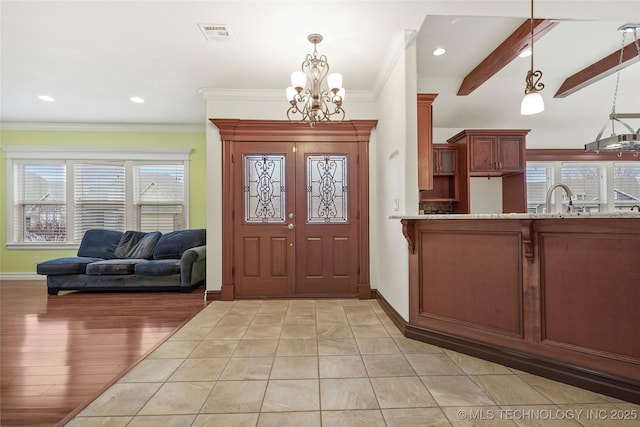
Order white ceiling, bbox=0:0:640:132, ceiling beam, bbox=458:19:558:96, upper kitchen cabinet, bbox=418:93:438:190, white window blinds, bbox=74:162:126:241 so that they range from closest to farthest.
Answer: white ceiling, bbox=0:0:640:132, ceiling beam, bbox=458:19:558:96, upper kitchen cabinet, bbox=418:93:438:190, white window blinds, bbox=74:162:126:241

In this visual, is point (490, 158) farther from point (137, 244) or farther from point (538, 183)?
point (137, 244)

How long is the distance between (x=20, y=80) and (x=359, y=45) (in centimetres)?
431

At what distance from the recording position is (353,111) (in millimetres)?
4070

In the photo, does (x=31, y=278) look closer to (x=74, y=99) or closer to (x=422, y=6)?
(x=74, y=99)

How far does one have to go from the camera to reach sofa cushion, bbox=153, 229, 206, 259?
15.8 feet

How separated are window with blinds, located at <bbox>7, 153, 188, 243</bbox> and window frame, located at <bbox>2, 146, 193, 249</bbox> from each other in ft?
0.06

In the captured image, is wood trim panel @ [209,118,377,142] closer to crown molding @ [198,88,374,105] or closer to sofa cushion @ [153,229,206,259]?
crown molding @ [198,88,374,105]

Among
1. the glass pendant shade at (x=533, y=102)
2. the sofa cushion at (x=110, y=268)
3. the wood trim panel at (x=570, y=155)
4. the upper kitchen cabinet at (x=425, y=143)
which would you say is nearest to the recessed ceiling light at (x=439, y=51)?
the upper kitchen cabinet at (x=425, y=143)

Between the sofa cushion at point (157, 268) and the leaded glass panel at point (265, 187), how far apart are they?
154 centimetres

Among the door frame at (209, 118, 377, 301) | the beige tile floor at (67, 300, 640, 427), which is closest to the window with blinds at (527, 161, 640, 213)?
the door frame at (209, 118, 377, 301)

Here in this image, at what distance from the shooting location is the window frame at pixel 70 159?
538cm

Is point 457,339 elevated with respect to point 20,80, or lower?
lower

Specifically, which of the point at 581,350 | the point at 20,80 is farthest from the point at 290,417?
the point at 20,80

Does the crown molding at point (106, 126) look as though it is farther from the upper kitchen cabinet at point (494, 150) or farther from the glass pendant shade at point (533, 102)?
the glass pendant shade at point (533, 102)
